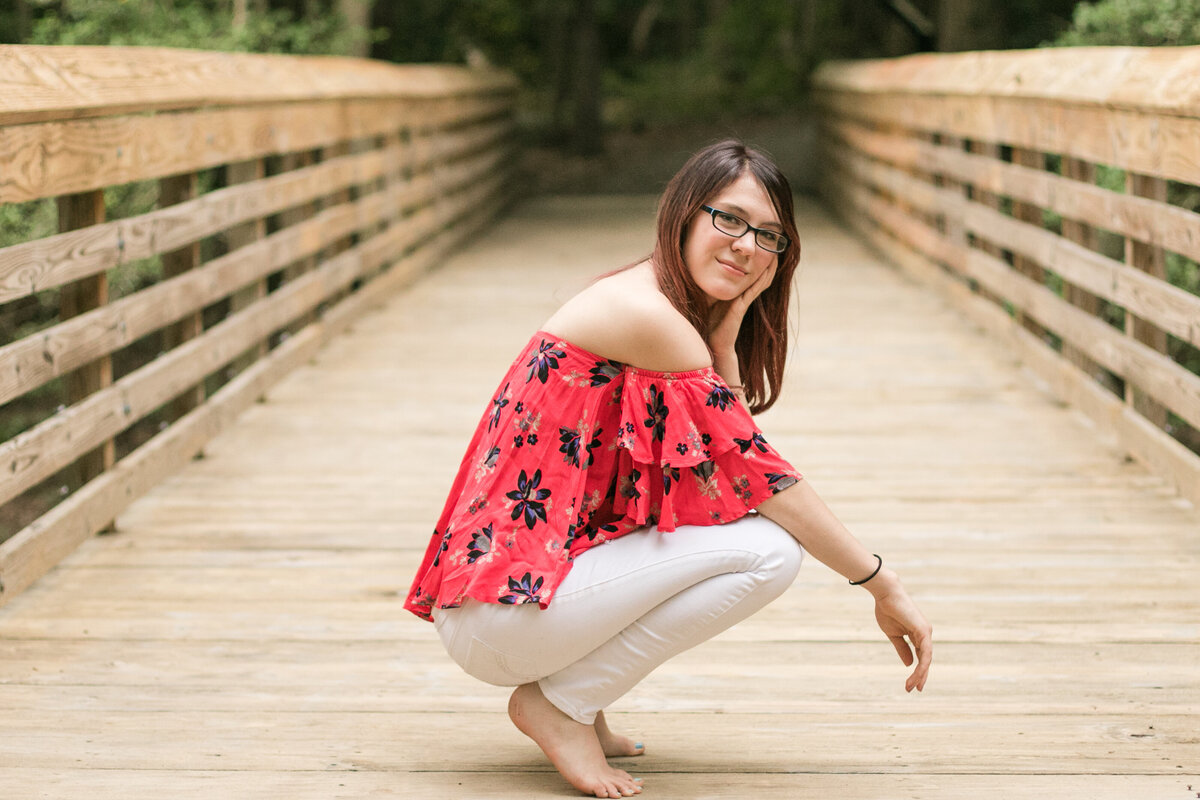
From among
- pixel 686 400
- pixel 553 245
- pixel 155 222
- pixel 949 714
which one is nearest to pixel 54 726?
pixel 686 400

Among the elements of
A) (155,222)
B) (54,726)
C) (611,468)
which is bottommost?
(54,726)

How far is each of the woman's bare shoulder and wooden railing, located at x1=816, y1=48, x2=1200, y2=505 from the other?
220 centimetres

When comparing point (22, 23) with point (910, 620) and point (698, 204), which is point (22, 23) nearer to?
point (698, 204)

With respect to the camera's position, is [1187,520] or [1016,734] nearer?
[1016,734]

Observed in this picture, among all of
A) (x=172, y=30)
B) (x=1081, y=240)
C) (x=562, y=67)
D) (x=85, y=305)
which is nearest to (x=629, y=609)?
(x=85, y=305)

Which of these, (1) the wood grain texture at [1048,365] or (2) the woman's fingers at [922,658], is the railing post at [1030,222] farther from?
(2) the woman's fingers at [922,658]

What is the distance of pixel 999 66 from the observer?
6621 millimetres

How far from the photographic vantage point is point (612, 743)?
262 centimetres

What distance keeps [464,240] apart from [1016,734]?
29.0 ft

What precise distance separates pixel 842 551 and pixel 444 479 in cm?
246

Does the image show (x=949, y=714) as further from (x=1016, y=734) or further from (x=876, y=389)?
(x=876, y=389)

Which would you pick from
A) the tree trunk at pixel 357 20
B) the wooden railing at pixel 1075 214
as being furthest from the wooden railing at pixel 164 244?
the wooden railing at pixel 1075 214

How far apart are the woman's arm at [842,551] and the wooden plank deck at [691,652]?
287 millimetres

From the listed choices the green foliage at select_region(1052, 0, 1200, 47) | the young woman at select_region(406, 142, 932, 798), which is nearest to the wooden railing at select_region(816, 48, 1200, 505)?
the green foliage at select_region(1052, 0, 1200, 47)
